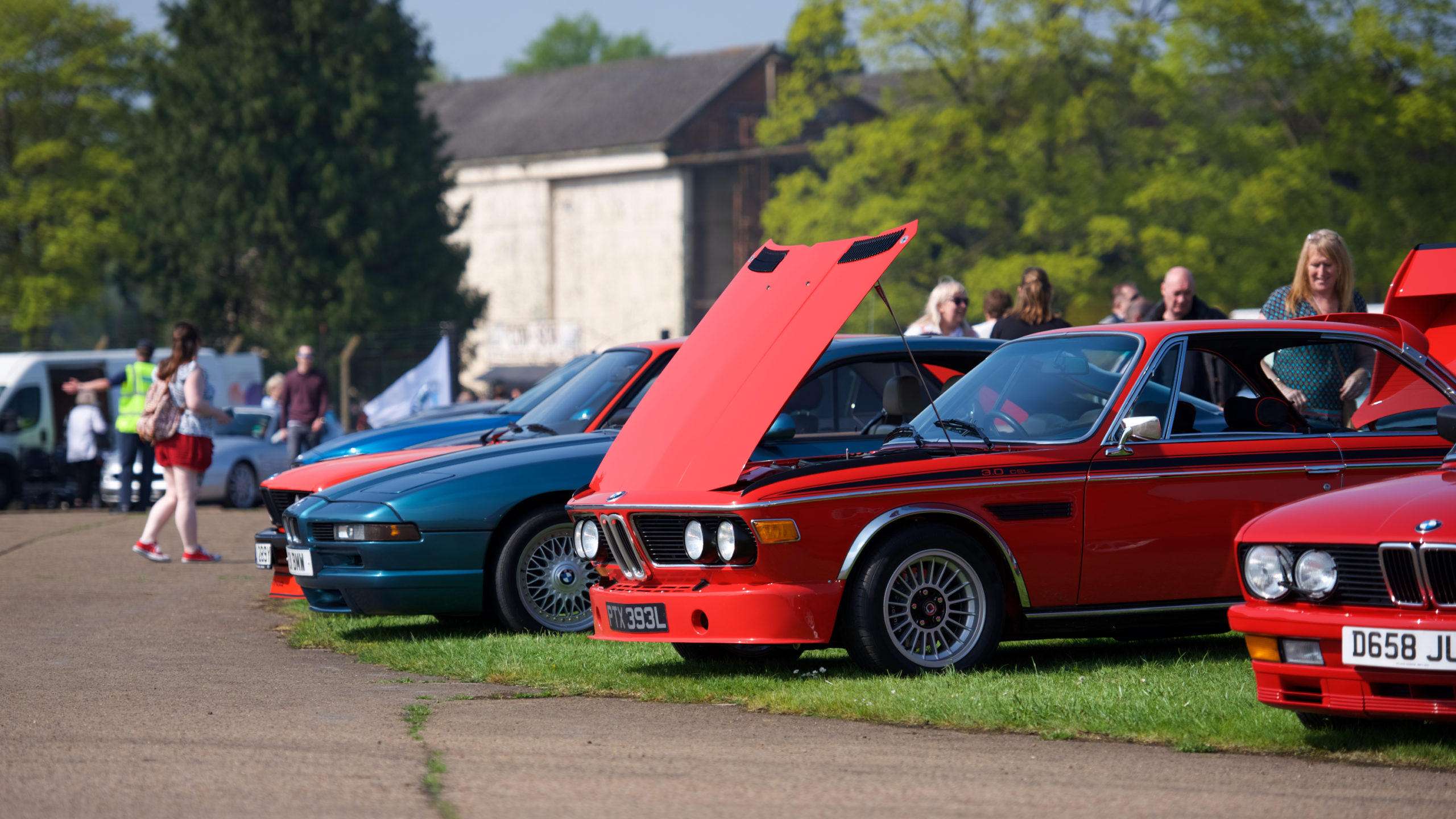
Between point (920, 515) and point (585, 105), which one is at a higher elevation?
point (585, 105)

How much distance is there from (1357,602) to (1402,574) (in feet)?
0.62

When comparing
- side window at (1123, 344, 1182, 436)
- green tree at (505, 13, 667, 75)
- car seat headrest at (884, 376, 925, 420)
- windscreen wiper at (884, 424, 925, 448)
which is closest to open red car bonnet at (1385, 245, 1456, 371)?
side window at (1123, 344, 1182, 436)

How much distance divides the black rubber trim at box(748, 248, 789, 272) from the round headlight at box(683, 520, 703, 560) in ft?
5.01

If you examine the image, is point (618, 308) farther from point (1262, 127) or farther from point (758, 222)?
point (1262, 127)

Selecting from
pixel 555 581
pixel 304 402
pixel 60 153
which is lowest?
pixel 555 581

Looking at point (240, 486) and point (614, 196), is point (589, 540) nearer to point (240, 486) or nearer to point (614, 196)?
point (240, 486)

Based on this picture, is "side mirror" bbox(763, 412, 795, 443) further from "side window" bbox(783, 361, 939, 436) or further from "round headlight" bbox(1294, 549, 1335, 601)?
"round headlight" bbox(1294, 549, 1335, 601)

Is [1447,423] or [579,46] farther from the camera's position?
[579,46]

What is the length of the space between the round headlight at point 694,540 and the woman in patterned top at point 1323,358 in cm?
298

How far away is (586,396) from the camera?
10.4 metres

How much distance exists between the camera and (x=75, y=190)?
52.0 meters

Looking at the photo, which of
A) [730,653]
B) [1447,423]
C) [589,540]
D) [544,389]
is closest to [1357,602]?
[1447,423]

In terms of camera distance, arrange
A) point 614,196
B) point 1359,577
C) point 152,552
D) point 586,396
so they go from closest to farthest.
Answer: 1. point 1359,577
2. point 586,396
3. point 152,552
4. point 614,196

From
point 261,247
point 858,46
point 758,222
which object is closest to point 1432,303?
point 858,46
